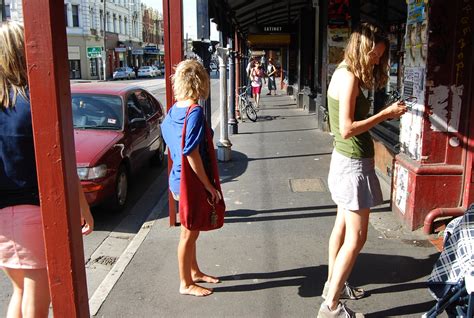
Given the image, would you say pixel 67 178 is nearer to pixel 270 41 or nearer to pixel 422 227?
pixel 422 227

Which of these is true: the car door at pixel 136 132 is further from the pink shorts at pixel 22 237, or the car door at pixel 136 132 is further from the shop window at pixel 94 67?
the shop window at pixel 94 67

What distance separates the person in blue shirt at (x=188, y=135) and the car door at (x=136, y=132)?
3.42m

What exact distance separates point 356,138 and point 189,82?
1220mm

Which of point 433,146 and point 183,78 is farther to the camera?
point 433,146

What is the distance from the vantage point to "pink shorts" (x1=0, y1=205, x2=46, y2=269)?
2.33 m

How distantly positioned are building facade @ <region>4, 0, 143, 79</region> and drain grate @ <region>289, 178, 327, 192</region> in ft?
134

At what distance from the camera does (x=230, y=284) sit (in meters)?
3.87

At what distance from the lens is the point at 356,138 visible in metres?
3.09

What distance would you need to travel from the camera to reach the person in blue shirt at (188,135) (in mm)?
3291

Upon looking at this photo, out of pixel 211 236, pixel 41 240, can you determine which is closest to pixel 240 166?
pixel 211 236

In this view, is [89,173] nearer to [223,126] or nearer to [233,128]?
[223,126]

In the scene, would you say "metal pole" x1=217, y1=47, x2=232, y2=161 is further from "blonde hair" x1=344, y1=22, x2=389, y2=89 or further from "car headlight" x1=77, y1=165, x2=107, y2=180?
"blonde hair" x1=344, y1=22, x2=389, y2=89

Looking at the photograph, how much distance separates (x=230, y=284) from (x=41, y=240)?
1857mm

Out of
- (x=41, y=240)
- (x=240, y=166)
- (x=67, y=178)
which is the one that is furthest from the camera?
(x=240, y=166)
